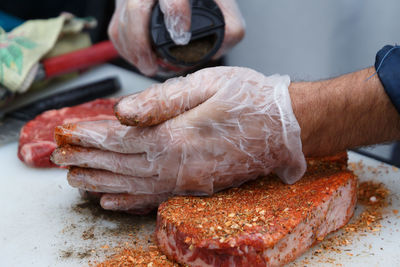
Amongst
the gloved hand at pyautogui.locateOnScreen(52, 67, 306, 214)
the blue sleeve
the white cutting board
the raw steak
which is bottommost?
the white cutting board

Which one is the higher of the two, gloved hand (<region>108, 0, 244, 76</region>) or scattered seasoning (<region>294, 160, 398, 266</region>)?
gloved hand (<region>108, 0, 244, 76</region>)

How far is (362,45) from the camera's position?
10.0 feet

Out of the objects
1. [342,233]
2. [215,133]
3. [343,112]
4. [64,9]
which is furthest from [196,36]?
[64,9]

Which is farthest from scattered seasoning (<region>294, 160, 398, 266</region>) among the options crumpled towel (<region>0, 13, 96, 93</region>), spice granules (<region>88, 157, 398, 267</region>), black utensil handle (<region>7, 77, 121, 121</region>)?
crumpled towel (<region>0, 13, 96, 93</region>)

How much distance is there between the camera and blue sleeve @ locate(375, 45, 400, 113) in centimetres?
195

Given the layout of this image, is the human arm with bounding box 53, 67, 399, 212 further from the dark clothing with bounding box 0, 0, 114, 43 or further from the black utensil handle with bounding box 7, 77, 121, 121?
the dark clothing with bounding box 0, 0, 114, 43

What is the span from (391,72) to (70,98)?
220cm

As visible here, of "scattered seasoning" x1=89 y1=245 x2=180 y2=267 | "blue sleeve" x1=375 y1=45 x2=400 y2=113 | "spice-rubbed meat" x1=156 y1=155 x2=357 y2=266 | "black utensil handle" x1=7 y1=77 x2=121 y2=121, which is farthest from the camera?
"black utensil handle" x1=7 y1=77 x2=121 y2=121

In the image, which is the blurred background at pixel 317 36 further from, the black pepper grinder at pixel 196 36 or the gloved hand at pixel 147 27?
the black pepper grinder at pixel 196 36

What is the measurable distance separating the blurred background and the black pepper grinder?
2.98 ft

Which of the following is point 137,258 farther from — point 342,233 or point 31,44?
point 31,44

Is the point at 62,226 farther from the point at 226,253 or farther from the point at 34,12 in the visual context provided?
→ the point at 34,12

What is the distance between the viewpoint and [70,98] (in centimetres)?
332

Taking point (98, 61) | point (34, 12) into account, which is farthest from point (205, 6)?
point (34, 12)
